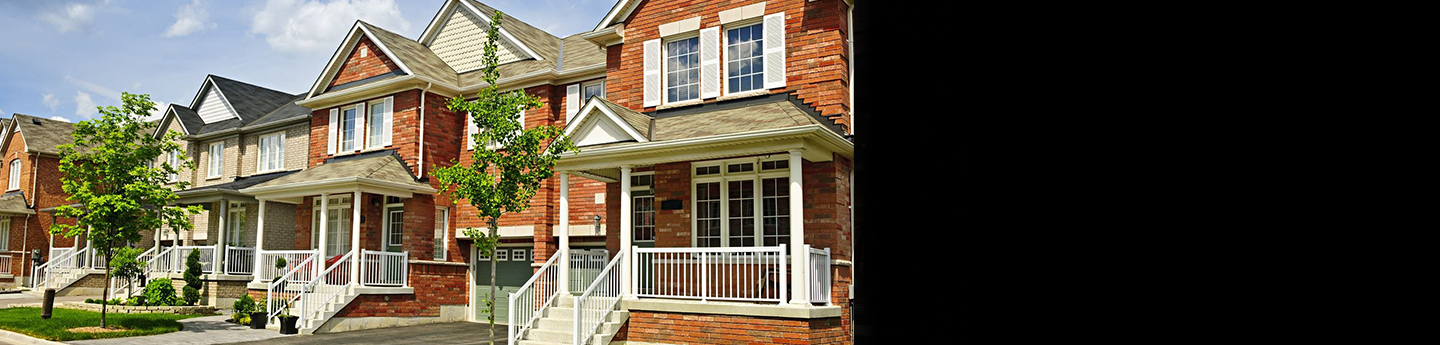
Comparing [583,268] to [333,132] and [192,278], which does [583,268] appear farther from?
[192,278]

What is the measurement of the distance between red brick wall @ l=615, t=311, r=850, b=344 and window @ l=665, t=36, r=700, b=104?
3.98 meters

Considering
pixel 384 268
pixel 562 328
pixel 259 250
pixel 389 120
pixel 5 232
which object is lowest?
pixel 562 328

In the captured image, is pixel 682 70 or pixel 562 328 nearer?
pixel 562 328

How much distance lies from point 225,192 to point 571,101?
10.5m

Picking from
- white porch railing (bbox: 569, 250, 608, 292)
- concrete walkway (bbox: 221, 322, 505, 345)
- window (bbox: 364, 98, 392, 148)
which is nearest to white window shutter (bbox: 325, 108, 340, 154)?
window (bbox: 364, 98, 392, 148)

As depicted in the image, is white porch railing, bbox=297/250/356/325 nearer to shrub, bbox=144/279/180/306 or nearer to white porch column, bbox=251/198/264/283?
white porch column, bbox=251/198/264/283

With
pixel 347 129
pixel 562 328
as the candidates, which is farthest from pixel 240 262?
pixel 562 328

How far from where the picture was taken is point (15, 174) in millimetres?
33594

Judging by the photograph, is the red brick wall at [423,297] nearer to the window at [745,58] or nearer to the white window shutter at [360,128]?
the white window shutter at [360,128]

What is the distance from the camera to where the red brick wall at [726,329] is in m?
11.4

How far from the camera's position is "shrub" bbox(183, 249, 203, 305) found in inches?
811

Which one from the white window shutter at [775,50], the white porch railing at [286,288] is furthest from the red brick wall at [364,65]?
the white window shutter at [775,50]
